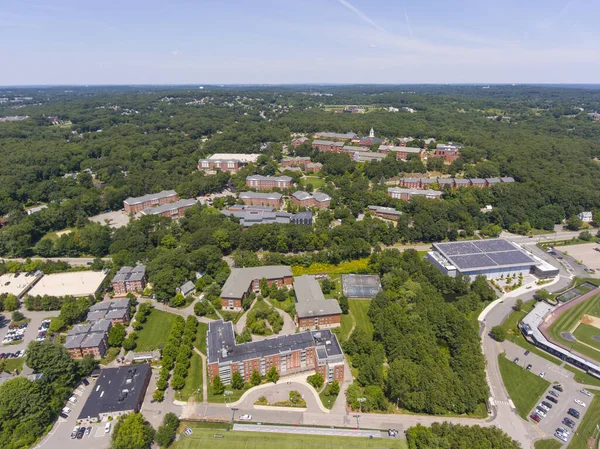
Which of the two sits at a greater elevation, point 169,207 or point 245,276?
point 169,207

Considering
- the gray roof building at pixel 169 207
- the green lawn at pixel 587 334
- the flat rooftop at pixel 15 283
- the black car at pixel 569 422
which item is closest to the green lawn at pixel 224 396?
the black car at pixel 569 422

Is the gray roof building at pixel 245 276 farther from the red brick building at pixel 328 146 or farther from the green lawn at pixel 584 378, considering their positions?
the red brick building at pixel 328 146

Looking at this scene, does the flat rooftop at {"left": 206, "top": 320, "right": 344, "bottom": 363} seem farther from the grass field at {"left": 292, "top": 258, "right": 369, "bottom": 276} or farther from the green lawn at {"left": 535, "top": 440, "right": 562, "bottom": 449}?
the green lawn at {"left": 535, "top": 440, "right": 562, "bottom": 449}

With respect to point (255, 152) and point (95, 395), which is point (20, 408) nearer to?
point (95, 395)

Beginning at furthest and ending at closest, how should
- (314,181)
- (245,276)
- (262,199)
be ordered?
(314,181), (262,199), (245,276)

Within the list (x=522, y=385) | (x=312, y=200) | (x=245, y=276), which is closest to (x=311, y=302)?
(x=245, y=276)

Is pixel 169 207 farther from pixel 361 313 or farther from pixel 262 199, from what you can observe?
pixel 361 313

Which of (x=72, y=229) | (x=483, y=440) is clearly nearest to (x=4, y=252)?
(x=72, y=229)
